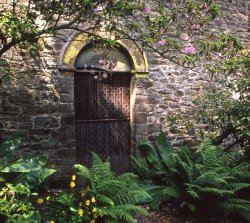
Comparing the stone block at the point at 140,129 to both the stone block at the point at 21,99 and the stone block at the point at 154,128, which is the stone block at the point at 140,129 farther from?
the stone block at the point at 21,99

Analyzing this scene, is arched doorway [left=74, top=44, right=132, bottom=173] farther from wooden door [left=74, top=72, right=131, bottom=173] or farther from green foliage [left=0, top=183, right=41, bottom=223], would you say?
green foliage [left=0, top=183, right=41, bottom=223]

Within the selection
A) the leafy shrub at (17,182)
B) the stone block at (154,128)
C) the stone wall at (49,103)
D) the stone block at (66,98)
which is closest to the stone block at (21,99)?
the stone wall at (49,103)

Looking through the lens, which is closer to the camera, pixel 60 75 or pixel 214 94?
pixel 60 75

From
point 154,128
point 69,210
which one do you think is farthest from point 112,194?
point 154,128

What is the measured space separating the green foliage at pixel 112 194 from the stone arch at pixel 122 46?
225 cm

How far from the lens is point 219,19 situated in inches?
322

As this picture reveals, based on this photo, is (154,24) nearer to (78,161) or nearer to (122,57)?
(122,57)

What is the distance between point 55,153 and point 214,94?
3.65 metres

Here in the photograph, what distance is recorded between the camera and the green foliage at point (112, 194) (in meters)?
4.71

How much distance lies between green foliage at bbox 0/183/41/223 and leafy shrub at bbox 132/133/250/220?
7.03 feet

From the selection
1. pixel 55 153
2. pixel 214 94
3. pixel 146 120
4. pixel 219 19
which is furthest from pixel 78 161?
pixel 219 19

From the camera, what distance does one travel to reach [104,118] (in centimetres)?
738

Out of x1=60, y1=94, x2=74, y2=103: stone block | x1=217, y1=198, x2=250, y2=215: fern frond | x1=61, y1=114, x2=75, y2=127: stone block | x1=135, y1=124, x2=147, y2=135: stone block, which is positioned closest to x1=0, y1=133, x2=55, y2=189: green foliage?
x1=61, y1=114, x2=75, y2=127: stone block

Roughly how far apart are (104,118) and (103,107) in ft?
0.80
